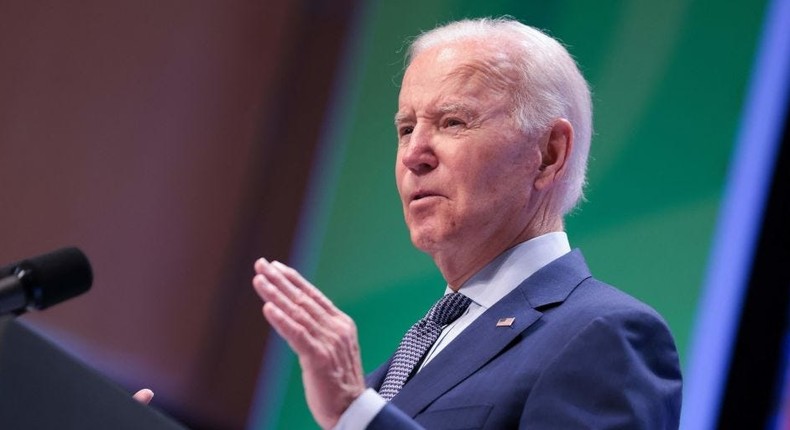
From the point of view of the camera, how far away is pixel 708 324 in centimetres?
276

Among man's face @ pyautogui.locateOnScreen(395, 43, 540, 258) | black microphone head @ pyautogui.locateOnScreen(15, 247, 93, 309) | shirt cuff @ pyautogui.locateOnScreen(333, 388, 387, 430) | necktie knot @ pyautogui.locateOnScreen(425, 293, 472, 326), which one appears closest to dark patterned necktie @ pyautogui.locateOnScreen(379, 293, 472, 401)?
necktie knot @ pyautogui.locateOnScreen(425, 293, 472, 326)

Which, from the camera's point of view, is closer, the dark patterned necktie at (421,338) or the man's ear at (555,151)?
the dark patterned necktie at (421,338)

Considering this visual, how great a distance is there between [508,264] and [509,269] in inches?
0.5

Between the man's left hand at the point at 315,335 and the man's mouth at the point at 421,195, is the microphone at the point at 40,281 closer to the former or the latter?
the man's left hand at the point at 315,335

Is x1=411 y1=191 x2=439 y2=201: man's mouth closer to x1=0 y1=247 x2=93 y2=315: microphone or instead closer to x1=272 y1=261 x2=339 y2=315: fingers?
x1=272 y1=261 x2=339 y2=315: fingers

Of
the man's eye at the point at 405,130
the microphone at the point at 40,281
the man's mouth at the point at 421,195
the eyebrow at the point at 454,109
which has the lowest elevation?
the microphone at the point at 40,281

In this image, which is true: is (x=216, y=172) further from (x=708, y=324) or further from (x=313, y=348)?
(x=313, y=348)

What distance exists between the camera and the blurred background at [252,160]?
9.41 feet

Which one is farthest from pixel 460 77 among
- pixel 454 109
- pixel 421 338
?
pixel 421 338

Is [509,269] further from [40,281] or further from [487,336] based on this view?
[40,281]

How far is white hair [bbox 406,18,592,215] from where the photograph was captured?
2.14 metres

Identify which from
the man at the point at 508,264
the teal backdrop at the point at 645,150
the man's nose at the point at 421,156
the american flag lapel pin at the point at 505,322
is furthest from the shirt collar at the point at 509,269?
the teal backdrop at the point at 645,150

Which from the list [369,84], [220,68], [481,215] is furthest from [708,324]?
[220,68]

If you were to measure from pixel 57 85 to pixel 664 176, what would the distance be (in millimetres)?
2087
